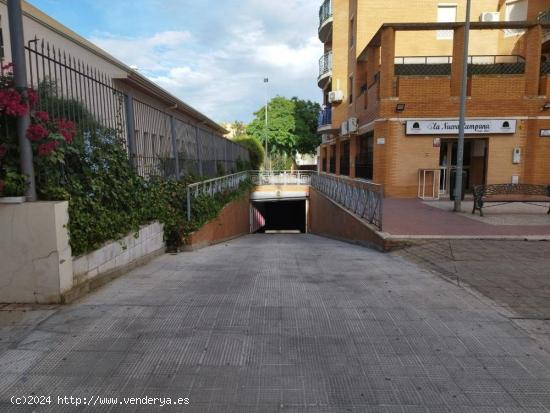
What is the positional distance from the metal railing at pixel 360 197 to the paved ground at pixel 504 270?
1.62 m

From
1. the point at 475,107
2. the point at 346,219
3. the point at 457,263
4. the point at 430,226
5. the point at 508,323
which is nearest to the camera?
the point at 508,323

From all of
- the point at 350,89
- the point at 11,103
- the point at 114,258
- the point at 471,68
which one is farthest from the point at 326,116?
the point at 11,103

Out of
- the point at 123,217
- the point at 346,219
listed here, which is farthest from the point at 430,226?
the point at 123,217

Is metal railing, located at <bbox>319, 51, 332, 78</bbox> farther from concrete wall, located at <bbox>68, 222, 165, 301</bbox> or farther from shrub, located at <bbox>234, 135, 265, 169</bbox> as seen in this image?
concrete wall, located at <bbox>68, 222, 165, 301</bbox>

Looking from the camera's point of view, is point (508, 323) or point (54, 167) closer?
point (508, 323)

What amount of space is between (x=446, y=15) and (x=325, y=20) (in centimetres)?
833

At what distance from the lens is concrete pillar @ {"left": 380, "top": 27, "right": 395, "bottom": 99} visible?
1501cm

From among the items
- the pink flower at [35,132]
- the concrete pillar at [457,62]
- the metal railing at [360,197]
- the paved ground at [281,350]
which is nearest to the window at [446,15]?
the concrete pillar at [457,62]

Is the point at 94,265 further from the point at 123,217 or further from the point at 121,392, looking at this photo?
the point at 121,392

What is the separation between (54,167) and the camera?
4.28m

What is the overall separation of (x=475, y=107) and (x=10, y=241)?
15.5 meters

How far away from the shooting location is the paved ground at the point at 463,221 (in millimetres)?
8125

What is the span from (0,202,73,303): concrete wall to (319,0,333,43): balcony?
26.6 metres

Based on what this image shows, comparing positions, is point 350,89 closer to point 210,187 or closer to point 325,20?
point 325,20
